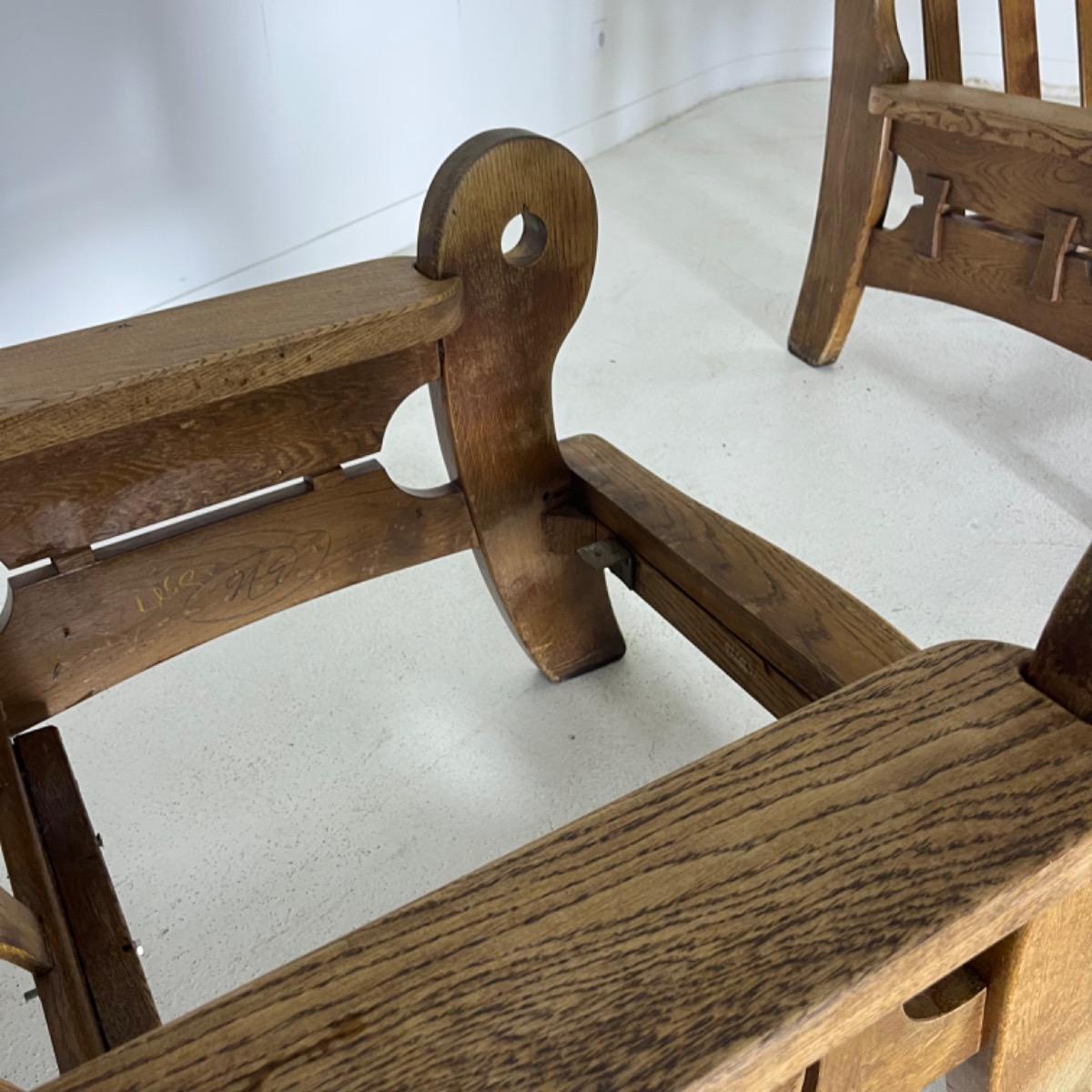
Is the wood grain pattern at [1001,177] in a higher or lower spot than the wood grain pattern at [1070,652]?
lower

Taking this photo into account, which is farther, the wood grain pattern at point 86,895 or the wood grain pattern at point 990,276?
the wood grain pattern at point 990,276

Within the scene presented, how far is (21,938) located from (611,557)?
60cm

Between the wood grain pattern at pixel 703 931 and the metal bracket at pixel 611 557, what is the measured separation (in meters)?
0.62

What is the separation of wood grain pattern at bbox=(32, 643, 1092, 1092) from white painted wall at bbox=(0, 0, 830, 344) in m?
1.71

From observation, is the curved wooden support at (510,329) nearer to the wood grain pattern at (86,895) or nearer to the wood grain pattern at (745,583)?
the wood grain pattern at (745,583)

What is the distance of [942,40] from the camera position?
1564 mm

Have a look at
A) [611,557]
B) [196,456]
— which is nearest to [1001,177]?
[611,557]

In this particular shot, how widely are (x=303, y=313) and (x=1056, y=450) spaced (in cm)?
126

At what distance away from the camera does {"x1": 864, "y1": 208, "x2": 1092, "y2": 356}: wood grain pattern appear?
4.84 ft

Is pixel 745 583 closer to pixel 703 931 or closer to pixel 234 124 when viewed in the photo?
pixel 703 931

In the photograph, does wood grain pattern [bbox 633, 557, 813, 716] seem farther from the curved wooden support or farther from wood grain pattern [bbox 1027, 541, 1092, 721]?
wood grain pattern [bbox 1027, 541, 1092, 721]

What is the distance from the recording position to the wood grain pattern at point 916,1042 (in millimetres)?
430

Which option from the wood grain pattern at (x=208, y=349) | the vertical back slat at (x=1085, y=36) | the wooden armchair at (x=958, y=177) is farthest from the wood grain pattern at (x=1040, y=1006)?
the vertical back slat at (x=1085, y=36)

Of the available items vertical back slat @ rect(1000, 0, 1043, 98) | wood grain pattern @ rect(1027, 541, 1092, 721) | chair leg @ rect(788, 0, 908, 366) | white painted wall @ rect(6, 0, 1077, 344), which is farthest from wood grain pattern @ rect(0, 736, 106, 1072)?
vertical back slat @ rect(1000, 0, 1043, 98)
